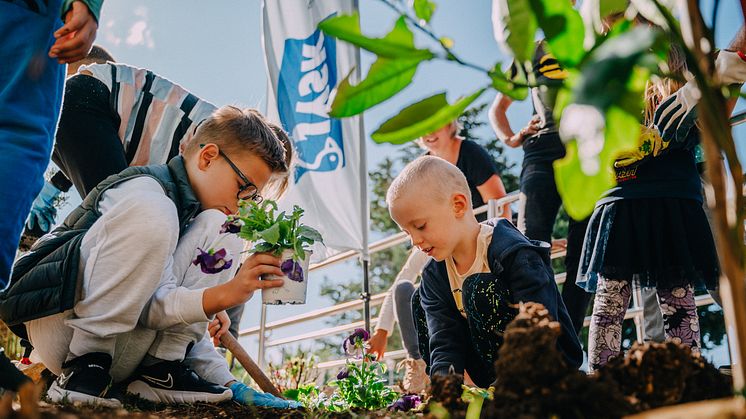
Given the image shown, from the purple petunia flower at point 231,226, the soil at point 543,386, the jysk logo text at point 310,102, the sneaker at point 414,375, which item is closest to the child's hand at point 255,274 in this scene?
the purple petunia flower at point 231,226

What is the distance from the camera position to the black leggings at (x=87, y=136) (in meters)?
2.37

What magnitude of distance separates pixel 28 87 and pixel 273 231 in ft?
2.37

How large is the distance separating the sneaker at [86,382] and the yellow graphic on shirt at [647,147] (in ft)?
5.82

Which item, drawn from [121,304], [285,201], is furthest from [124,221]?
[285,201]

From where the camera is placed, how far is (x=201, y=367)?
2207mm

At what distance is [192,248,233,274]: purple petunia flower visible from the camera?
2068 millimetres

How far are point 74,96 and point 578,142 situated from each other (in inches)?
93.1

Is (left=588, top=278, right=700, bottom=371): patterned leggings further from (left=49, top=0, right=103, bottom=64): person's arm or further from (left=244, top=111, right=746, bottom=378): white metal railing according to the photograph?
(left=49, top=0, right=103, bottom=64): person's arm

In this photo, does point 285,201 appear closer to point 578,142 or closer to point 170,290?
point 170,290

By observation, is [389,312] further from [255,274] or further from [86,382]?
[86,382]

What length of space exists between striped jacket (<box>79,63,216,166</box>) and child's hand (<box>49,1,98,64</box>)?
3.08 ft

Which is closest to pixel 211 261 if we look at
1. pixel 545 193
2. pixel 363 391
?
pixel 363 391

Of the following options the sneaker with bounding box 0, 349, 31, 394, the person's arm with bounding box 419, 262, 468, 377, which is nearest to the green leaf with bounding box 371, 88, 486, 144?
the sneaker with bounding box 0, 349, 31, 394

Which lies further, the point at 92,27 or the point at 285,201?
the point at 285,201
